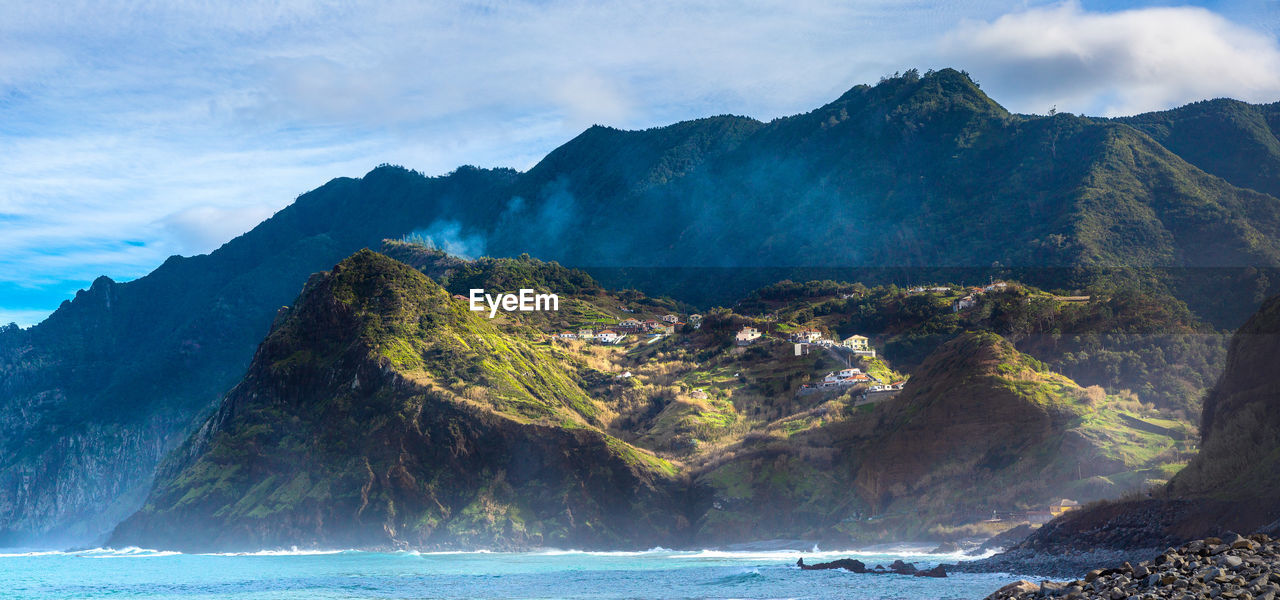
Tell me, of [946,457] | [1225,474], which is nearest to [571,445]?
[946,457]

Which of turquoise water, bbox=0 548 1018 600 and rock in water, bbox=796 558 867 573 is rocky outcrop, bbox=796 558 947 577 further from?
turquoise water, bbox=0 548 1018 600

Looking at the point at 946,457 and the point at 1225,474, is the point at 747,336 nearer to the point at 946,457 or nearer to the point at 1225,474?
the point at 946,457

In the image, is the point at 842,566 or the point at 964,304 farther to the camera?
the point at 964,304

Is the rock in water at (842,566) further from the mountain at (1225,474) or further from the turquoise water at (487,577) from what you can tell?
the mountain at (1225,474)

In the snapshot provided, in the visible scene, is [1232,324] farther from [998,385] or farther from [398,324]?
[398,324]

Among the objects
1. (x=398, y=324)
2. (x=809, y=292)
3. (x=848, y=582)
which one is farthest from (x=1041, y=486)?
(x=809, y=292)

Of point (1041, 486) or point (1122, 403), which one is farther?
point (1122, 403)
